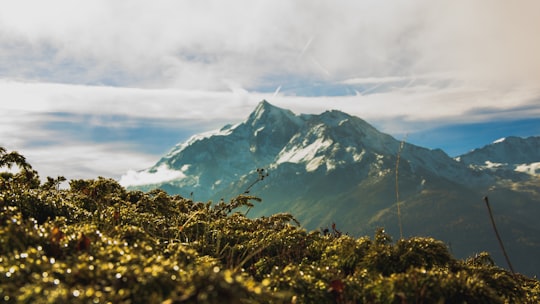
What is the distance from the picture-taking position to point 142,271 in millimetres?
5574

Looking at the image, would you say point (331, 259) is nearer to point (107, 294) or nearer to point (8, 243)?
point (107, 294)

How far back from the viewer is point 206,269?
5.64 meters

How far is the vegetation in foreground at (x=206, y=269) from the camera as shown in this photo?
5141mm

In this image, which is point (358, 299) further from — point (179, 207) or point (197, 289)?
point (179, 207)

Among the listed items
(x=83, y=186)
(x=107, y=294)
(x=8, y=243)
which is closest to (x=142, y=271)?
(x=107, y=294)

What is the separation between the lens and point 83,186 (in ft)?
55.6

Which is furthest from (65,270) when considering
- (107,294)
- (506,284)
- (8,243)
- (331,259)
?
(506,284)

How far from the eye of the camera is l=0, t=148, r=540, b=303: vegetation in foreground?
16.9 ft

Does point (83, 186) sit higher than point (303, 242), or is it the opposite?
point (83, 186)

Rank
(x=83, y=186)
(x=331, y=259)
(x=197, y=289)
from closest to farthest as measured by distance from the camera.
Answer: (x=197, y=289) < (x=331, y=259) < (x=83, y=186)

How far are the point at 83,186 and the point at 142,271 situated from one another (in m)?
12.8

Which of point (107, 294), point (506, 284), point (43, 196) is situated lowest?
point (506, 284)

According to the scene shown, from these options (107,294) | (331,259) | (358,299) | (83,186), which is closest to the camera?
(107,294)

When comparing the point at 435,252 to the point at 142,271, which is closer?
the point at 142,271
